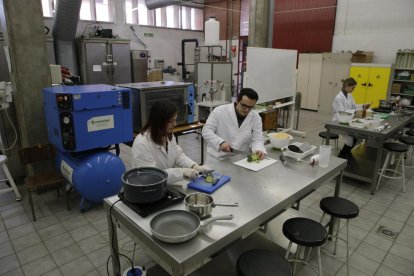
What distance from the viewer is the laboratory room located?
4.91 ft

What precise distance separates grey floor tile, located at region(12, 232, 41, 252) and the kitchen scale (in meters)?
1.59

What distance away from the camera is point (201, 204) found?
1.52 m

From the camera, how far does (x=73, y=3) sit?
558cm

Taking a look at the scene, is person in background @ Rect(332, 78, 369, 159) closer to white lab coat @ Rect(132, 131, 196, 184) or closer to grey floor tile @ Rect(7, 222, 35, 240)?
white lab coat @ Rect(132, 131, 196, 184)

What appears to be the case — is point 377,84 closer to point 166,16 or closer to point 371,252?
point 371,252

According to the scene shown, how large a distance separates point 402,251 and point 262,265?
1824mm

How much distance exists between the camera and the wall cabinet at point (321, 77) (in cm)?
784

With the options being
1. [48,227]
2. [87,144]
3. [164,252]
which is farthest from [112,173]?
[164,252]

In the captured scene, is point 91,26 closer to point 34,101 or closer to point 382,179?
point 34,101

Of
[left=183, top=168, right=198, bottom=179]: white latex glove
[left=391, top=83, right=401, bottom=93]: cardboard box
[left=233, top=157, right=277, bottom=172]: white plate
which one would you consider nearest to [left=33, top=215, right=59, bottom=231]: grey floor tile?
[left=183, top=168, right=198, bottom=179]: white latex glove

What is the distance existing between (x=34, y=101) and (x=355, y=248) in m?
3.61

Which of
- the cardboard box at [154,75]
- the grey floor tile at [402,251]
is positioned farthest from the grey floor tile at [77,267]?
the cardboard box at [154,75]

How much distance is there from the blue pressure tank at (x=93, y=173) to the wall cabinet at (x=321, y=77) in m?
6.91

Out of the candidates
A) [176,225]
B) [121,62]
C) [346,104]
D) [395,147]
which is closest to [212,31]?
[121,62]
